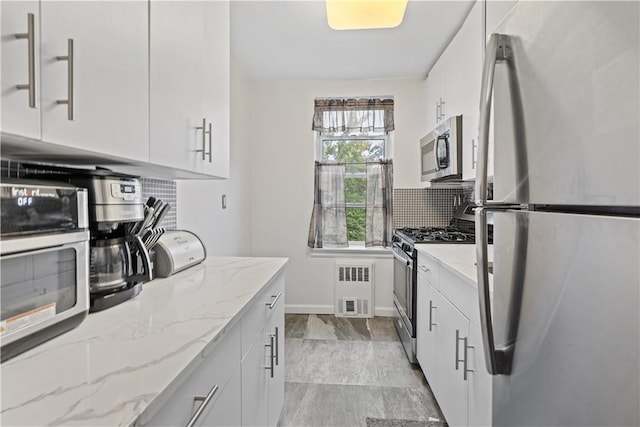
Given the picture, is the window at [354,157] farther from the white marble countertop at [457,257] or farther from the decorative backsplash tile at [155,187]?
the decorative backsplash tile at [155,187]

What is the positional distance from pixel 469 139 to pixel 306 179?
1875mm

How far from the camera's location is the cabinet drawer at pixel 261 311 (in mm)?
1216

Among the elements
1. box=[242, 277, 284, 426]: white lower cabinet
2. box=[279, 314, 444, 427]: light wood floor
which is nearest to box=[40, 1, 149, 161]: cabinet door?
box=[242, 277, 284, 426]: white lower cabinet

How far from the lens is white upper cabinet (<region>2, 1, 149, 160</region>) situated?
659mm

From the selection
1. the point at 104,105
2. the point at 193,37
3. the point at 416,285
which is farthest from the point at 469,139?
the point at 104,105

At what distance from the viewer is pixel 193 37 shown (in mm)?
1423

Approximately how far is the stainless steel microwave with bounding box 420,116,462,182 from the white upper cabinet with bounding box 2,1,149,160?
2.05 metres

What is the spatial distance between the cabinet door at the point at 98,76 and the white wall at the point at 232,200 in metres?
1.21

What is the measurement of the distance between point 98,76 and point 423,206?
10.8 feet

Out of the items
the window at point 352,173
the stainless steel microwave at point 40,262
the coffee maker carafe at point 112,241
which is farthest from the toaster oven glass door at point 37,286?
the window at point 352,173

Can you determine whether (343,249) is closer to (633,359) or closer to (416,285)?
(416,285)

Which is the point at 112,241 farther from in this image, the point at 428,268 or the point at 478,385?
the point at 428,268

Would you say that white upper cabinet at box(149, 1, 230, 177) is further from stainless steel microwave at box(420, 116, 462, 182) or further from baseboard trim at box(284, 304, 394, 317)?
baseboard trim at box(284, 304, 394, 317)

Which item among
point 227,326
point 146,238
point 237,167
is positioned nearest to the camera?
point 227,326
